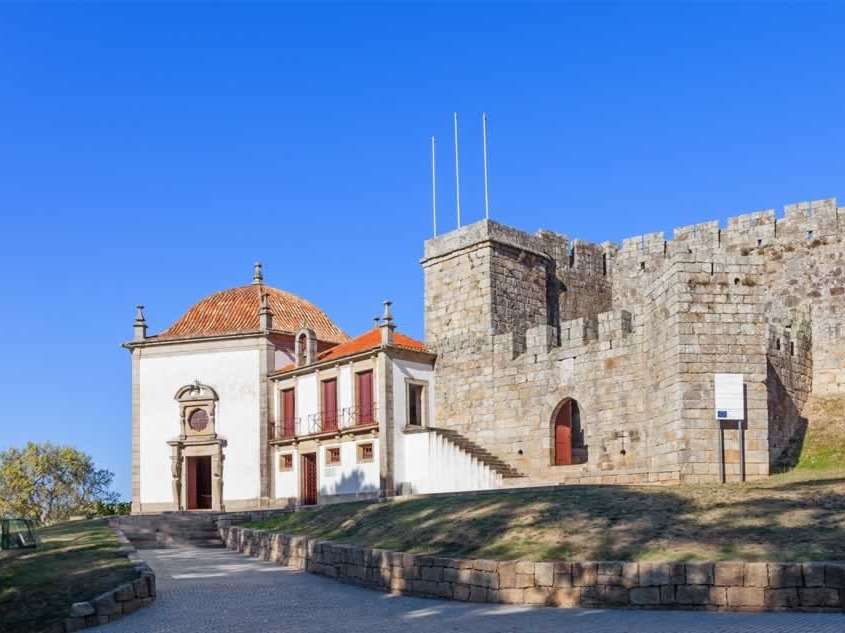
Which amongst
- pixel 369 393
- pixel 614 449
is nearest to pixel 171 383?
pixel 369 393

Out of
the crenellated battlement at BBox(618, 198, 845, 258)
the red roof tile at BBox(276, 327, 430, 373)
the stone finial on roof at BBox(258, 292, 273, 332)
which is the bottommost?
the red roof tile at BBox(276, 327, 430, 373)

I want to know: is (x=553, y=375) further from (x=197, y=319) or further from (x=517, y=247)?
(x=197, y=319)

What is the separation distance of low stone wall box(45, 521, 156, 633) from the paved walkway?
181mm

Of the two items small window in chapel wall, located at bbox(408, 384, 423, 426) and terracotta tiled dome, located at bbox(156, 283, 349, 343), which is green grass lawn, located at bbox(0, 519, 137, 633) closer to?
small window in chapel wall, located at bbox(408, 384, 423, 426)

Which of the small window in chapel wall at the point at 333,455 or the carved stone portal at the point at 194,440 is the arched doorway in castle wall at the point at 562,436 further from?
the carved stone portal at the point at 194,440

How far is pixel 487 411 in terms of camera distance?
85.1 ft

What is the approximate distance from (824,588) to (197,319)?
1017 inches

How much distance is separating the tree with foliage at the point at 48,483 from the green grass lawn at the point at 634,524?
33477 millimetres

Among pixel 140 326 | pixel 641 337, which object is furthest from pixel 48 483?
pixel 641 337

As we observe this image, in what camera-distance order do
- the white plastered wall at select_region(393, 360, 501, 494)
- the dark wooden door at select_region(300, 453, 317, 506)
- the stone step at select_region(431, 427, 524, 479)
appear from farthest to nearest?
the dark wooden door at select_region(300, 453, 317, 506), the white plastered wall at select_region(393, 360, 501, 494), the stone step at select_region(431, 427, 524, 479)

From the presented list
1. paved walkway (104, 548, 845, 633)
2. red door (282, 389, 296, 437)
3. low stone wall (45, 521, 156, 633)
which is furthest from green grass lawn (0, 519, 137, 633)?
red door (282, 389, 296, 437)

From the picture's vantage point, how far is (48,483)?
153ft

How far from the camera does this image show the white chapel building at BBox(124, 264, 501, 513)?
2733cm

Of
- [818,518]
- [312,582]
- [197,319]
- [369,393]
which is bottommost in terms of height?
[312,582]
